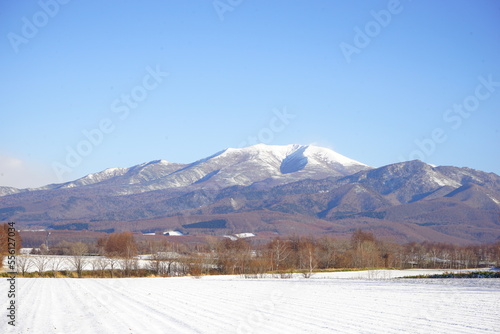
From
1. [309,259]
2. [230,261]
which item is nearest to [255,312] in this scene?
[230,261]

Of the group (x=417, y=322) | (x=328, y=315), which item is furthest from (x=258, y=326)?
(x=417, y=322)

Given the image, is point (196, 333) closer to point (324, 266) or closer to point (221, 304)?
point (221, 304)

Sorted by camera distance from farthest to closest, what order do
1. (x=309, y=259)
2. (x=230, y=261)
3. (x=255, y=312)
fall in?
(x=309, y=259) < (x=230, y=261) < (x=255, y=312)

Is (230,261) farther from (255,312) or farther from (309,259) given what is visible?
(255,312)

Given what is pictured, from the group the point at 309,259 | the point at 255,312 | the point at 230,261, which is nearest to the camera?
the point at 255,312

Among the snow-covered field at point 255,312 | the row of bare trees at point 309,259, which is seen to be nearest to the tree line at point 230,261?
the row of bare trees at point 309,259

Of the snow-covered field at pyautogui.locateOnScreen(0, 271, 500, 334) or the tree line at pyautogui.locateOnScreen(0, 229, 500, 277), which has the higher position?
the tree line at pyautogui.locateOnScreen(0, 229, 500, 277)

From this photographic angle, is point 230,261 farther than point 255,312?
Yes

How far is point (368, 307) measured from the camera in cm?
2720

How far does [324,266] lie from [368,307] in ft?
235

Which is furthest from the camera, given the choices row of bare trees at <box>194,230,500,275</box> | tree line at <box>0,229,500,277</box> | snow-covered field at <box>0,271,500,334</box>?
row of bare trees at <box>194,230,500,275</box>

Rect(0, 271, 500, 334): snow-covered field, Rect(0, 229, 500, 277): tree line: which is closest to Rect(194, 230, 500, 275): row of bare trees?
Rect(0, 229, 500, 277): tree line

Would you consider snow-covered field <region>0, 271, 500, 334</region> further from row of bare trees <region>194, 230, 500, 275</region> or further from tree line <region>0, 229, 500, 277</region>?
row of bare trees <region>194, 230, 500, 275</region>

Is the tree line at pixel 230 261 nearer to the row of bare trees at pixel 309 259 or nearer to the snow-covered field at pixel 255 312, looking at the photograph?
the row of bare trees at pixel 309 259
